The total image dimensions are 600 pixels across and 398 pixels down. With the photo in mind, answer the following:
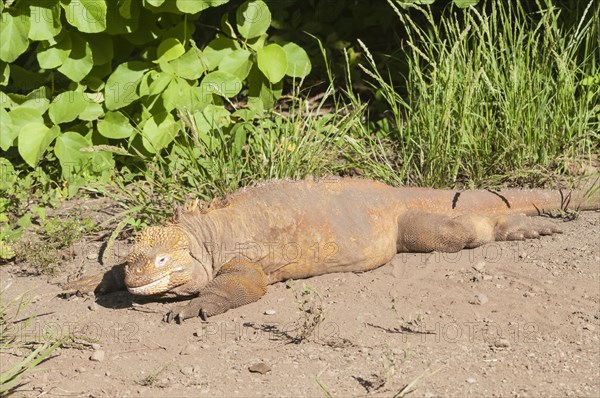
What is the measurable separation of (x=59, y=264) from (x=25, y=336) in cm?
134

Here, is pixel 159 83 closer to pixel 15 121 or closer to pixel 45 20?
pixel 45 20

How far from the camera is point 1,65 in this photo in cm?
859

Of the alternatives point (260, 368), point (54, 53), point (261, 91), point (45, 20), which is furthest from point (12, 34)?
point (260, 368)

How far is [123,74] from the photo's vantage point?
8.55 meters

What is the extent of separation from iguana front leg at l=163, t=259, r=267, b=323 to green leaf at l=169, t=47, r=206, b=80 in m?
2.10

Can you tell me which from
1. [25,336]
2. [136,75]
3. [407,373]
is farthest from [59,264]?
[407,373]

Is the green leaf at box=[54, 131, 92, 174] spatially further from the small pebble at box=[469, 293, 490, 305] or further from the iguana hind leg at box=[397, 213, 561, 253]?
the small pebble at box=[469, 293, 490, 305]

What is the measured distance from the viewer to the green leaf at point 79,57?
27.9 feet

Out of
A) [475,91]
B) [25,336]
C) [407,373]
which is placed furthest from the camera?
[475,91]

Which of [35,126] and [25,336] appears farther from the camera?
[35,126]

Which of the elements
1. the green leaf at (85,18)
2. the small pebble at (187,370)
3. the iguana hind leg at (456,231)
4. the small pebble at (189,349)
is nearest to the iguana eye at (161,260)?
the small pebble at (189,349)

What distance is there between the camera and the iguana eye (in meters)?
6.76

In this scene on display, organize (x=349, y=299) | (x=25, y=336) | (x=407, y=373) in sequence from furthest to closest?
1. (x=349, y=299)
2. (x=25, y=336)
3. (x=407, y=373)

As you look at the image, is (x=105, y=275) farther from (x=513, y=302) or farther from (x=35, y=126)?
(x=513, y=302)
